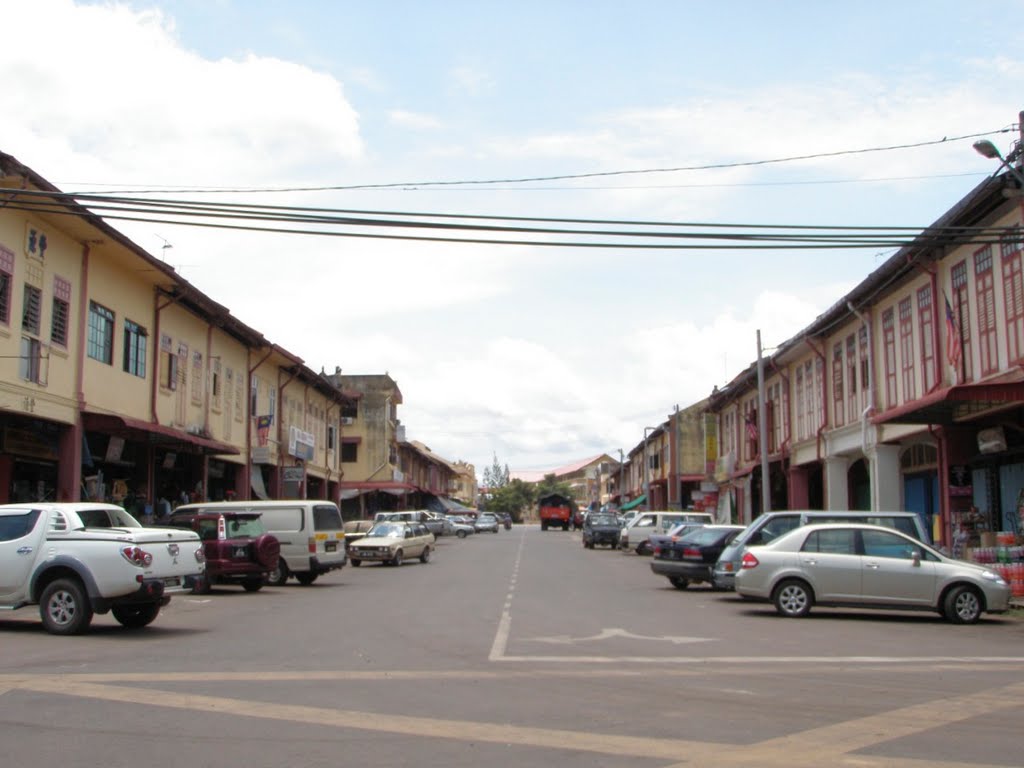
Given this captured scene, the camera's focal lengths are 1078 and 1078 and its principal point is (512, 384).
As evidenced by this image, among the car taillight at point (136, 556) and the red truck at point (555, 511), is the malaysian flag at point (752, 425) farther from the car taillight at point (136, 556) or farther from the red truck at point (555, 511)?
the red truck at point (555, 511)

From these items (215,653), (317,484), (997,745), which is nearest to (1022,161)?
(997,745)

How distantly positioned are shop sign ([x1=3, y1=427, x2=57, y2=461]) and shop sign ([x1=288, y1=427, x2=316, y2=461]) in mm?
19936

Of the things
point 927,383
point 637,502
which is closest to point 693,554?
point 927,383

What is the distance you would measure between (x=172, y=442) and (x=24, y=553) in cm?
1508

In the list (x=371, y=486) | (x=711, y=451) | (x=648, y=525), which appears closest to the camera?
(x=648, y=525)

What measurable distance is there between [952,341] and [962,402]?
13.6 feet

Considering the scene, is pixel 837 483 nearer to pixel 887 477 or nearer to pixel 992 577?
pixel 887 477

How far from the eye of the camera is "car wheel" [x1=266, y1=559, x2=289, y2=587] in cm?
2502

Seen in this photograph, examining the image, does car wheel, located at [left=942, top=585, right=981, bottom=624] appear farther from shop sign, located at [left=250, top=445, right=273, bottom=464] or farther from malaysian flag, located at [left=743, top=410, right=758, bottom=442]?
malaysian flag, located at [left=743, top=410, right=758, bottom=442]

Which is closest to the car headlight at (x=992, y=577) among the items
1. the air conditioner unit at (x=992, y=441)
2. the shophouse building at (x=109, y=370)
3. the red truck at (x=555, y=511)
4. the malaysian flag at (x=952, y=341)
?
the air conditioner unit at (x=992, y=441)

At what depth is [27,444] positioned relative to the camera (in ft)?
77.8

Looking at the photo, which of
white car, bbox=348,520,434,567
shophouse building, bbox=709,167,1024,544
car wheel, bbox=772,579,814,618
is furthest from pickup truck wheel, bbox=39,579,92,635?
white car, bbox=348,520,434,567

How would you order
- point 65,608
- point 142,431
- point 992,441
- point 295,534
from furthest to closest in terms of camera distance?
1. point 142,431
2. point 295,534
3. point 992,441
4. point 65,608

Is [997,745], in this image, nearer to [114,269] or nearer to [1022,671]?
[1022,671]
